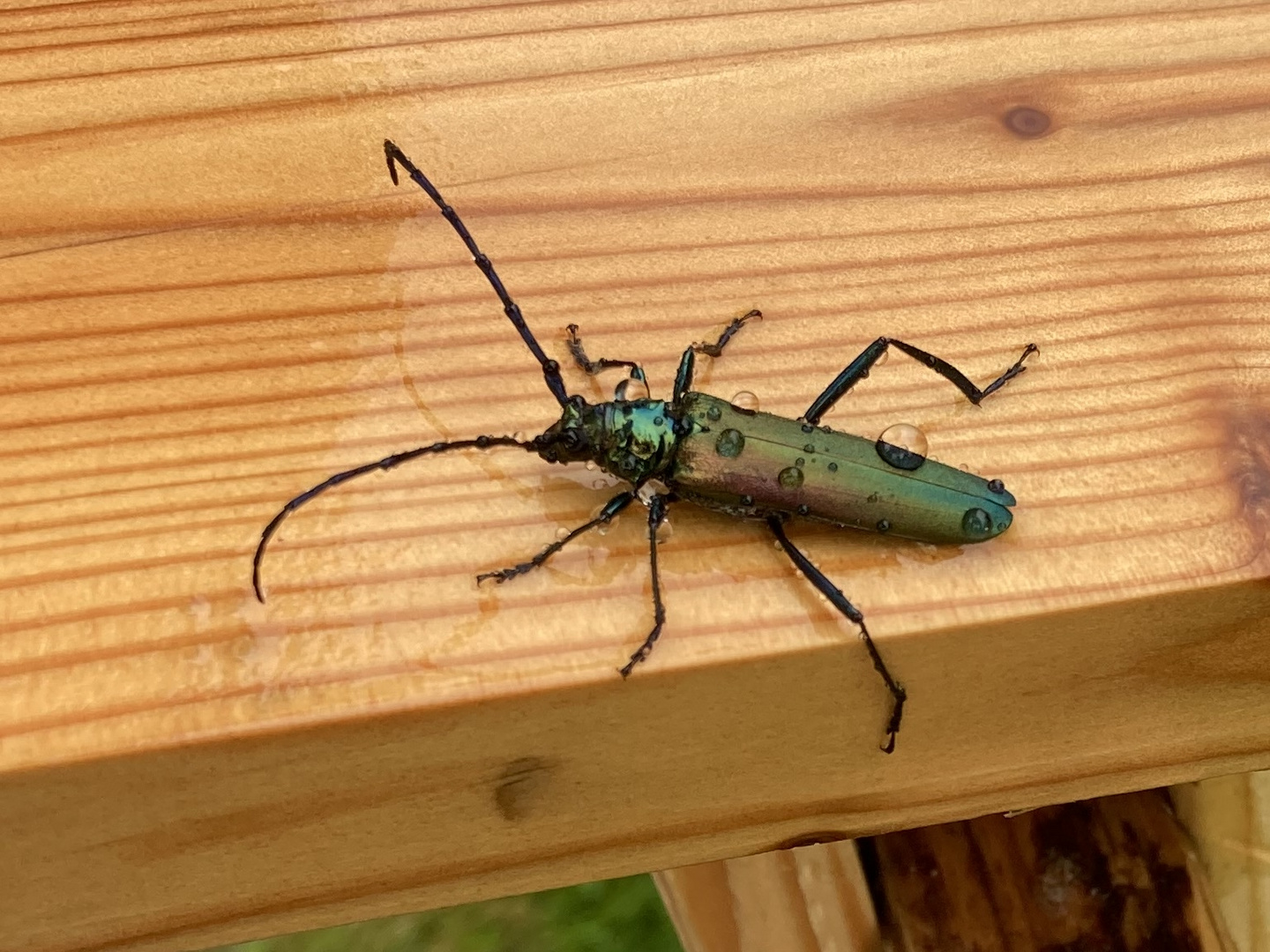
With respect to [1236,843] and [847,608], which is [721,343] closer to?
[847,608]

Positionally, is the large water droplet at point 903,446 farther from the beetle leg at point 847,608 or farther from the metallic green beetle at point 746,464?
the beetle leg at point 847,608

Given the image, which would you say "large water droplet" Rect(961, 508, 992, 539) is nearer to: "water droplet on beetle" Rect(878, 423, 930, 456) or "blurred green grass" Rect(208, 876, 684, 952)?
"water droplet on beetle" Rect(878, 423, 930, 456)

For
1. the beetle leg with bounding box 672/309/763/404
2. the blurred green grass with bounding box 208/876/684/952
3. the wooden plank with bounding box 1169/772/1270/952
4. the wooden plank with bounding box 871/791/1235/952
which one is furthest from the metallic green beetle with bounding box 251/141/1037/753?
the blurred green grass with bounding box 208/876/684/952

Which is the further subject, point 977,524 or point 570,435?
point 570,435

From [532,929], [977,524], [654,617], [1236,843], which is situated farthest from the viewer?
[532,929]

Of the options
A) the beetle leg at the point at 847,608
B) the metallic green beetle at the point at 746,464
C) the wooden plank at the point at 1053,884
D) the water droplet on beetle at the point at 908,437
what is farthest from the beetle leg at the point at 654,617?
the wooden plank at the point at 1053,884

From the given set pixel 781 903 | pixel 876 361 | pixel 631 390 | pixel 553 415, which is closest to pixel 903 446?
pixel 876 361

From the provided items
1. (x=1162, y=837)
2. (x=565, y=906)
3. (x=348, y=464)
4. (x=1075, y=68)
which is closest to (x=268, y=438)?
(x=348, y=464)
